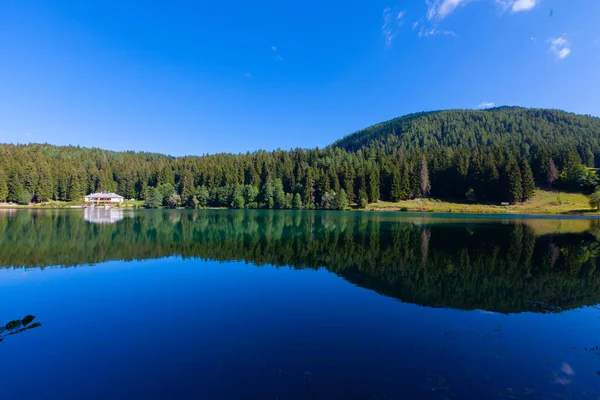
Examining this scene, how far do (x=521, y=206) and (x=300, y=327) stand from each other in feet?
392

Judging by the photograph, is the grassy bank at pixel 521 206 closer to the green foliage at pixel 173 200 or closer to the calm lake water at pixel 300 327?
the green foliage at pixel 173 200

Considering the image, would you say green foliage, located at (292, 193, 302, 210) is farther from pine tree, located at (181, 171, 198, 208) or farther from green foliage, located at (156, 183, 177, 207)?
green foliage, located at (156, 183, 177, 207)

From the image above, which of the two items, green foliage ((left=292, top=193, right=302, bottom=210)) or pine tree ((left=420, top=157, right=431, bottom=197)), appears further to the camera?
pine tree ((left=420, top=157, right=431, bottom=197))

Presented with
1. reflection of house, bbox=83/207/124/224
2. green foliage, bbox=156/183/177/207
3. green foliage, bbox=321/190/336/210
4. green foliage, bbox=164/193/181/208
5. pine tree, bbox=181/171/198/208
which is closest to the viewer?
reflection of house, bbox=83/207/124/224

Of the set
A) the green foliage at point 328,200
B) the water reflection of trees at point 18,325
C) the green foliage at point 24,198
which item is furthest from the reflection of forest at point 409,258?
the green foliage at point 24,198

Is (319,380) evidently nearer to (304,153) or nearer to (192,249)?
(192,249)

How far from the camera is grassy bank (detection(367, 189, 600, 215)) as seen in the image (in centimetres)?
9906

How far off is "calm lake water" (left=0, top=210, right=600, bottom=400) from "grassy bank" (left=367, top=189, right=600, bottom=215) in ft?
287

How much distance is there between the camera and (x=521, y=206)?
105562mm

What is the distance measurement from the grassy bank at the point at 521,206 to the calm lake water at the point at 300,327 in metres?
87.5

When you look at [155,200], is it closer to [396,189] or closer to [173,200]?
[173,200]

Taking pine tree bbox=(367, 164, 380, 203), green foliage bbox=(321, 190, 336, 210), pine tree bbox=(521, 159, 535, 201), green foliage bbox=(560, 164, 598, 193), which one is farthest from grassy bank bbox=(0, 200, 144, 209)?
green foliage bbox=(560, 164, 598, 193)

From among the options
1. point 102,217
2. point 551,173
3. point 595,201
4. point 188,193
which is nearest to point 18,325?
point 102,217

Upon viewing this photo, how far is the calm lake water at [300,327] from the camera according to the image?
804cm
